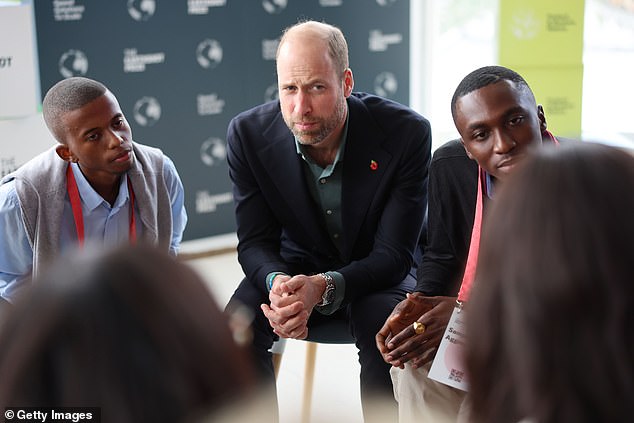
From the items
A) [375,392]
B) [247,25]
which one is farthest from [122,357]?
[247,25]

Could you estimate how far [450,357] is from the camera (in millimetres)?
2064

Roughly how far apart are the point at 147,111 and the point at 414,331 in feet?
8.85

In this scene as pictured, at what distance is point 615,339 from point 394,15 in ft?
15.1

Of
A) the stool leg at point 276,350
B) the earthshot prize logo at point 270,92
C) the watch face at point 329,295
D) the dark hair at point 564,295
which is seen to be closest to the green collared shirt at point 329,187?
the watch face at point 329,295

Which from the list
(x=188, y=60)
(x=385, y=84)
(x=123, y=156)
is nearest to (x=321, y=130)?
(x=123, y=156)

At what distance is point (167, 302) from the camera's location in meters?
0.72

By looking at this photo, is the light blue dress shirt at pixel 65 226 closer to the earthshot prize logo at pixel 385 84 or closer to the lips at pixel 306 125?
the lips at pixel 306 125

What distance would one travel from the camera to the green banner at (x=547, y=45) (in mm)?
4871

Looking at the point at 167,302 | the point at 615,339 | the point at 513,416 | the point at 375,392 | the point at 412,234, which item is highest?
the point at 167,302

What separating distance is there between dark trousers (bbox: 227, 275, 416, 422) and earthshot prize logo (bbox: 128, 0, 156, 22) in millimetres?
2250

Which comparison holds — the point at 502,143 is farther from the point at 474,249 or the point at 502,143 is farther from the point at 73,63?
the point at 73,63

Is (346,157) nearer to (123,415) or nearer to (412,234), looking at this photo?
(412,234)

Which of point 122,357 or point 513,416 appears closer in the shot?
point 122,357
